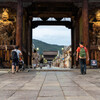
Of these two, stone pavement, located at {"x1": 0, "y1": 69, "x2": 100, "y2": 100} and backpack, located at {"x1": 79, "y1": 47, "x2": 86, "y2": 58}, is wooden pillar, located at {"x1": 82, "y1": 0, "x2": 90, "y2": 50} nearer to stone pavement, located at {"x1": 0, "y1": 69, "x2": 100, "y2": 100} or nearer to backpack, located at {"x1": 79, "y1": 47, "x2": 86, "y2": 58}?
backpack, located at {"x1": 79, "y1": 47, "x2": 86, "y2": 58}

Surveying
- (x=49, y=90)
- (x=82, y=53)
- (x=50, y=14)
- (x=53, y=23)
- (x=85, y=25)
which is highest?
(x=50, y=14)

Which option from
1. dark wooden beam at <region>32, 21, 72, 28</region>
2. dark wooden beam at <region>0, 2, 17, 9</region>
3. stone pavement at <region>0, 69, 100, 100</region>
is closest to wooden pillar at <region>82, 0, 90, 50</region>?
dark wooden beam at <region>0, 2, 17, 9</region>

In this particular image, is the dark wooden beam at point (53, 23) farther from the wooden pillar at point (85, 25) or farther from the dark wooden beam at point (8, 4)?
the wooden pillar at point (85, 25)

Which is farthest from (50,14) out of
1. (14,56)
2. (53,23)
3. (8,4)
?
A: (14,56)

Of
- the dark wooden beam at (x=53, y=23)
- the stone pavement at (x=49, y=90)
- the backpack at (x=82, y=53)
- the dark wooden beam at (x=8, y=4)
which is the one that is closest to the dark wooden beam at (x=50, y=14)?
the dark wooden beam at (x=53, y=23)

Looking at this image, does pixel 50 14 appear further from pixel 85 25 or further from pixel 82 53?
pixel 82 53

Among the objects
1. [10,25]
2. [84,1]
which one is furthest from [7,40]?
[84,1]

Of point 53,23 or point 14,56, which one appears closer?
point 14,56

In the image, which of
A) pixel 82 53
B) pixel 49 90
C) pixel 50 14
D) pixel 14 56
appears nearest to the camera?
pixel 49 90

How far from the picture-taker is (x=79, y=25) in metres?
17.8

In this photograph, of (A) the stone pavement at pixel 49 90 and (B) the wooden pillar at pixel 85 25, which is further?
(B) the wooden pillar at pixel 85 25

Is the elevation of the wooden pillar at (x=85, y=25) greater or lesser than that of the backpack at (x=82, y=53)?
greater

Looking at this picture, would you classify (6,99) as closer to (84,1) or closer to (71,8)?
(84,1)

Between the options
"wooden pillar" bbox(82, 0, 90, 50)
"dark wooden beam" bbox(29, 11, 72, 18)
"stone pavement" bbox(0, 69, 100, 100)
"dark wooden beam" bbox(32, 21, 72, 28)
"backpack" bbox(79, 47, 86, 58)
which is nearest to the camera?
"stone pavement" bbox(0, 69, 100, 100)
